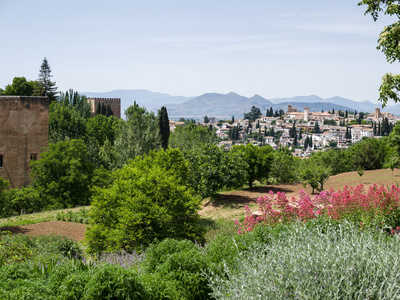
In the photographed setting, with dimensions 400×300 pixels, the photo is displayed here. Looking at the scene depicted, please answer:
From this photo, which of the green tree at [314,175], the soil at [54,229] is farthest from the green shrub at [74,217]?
the green tree at [314,175]

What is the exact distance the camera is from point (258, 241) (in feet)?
19.6

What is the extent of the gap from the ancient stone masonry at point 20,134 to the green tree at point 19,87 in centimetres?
2369

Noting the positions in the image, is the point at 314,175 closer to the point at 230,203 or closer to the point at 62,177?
the point at 230,203

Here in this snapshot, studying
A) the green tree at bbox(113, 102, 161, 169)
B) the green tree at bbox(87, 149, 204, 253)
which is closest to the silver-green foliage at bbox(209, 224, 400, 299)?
the green tree at bbox(87, 149, 204, 253)

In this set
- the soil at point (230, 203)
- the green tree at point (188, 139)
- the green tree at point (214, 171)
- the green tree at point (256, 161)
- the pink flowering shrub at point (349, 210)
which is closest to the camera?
the pink flowering shrub at point (349, 210)

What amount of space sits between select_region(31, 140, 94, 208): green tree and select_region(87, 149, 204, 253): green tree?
14.3 meters

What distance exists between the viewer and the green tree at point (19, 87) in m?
49.5

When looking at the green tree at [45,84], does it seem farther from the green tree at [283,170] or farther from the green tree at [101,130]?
the green tree at [283,170]

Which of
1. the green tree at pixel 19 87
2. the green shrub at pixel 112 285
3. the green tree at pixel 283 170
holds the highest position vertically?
the green tree at pixel 19 87

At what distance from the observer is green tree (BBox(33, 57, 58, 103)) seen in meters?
48.6

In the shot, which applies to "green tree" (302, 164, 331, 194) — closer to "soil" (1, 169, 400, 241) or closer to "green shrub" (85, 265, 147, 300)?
"soil" (1, 169, 400, 241)

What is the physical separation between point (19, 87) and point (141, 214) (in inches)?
1841

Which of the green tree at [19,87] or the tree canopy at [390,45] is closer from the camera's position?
the tree canopy at [390,45]

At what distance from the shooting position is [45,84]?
2104 inches
